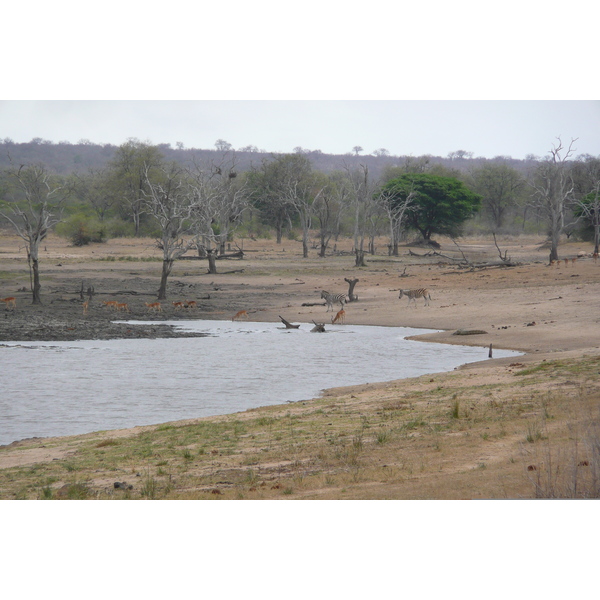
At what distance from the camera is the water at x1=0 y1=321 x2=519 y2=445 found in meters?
13.4

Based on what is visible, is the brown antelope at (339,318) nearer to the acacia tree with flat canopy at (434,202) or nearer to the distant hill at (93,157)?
the distant hill at (93,157)

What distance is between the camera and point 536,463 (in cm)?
739

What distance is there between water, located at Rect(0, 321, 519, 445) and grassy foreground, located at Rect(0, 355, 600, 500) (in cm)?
175

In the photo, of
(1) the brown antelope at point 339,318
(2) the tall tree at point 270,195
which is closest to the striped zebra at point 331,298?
(1) the brown antelope at point 339,318

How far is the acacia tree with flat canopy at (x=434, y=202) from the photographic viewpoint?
65.0 metres

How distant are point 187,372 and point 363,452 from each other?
9419 millimetres

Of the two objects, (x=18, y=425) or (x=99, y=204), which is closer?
(x=18, y=425)

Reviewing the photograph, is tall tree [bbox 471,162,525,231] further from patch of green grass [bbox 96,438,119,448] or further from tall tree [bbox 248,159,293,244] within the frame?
patch of green grass [bbox 96,438,119,448]

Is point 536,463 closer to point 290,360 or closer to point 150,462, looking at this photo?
point 150,462

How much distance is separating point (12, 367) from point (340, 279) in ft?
77.0

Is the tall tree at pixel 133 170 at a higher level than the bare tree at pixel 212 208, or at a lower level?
higher

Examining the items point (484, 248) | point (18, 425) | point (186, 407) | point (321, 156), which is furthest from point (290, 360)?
point (321, 156)

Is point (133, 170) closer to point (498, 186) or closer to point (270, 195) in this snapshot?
point (270, 195)

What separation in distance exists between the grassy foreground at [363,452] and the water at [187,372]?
175 cm
